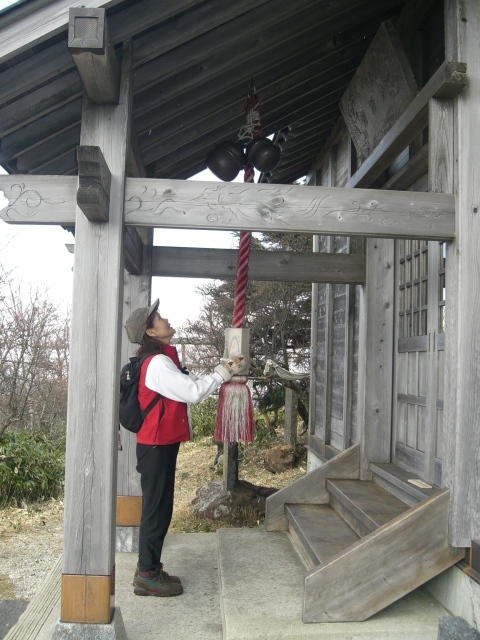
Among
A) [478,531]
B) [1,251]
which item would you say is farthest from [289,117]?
[1,251]

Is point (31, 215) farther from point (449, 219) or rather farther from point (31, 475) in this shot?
point (31, 475)

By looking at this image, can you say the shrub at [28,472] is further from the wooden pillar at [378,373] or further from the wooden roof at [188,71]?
the wooden pillar at [378,373]

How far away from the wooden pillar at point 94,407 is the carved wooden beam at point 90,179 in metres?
0.19

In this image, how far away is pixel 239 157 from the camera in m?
4.41

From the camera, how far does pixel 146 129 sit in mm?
4105

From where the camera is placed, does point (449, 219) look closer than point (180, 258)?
Yes

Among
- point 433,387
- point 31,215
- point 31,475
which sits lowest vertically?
point 31,475

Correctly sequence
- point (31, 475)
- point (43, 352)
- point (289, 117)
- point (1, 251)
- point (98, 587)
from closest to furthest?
point (98, 587) < point (289, 117) < point (31, 475) < point (43, 352) < point (1, 251)

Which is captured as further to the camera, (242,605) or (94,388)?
(242,605)

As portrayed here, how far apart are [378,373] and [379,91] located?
1.98 metres

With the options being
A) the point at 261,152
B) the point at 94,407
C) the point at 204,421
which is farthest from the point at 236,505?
the point at 204,421

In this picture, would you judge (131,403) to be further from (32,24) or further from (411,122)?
(411,122)

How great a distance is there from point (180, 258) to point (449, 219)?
96.8 inches

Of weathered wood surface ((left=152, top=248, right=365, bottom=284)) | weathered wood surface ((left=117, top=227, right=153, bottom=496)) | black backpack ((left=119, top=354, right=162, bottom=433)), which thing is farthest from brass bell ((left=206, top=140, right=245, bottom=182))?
black backpack ((left=119, top=354, right=162, bottom=433))
